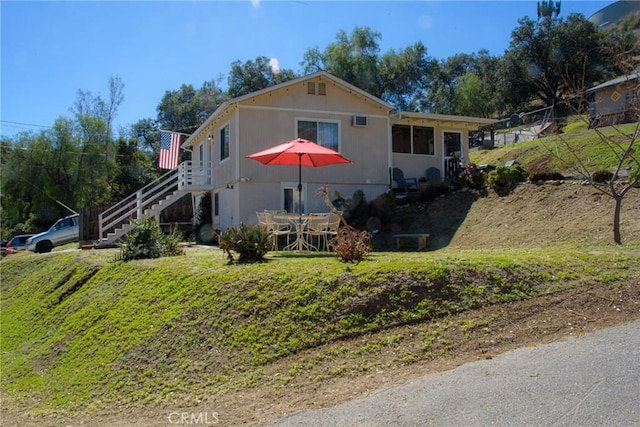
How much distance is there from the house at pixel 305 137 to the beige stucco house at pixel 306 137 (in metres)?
0.03

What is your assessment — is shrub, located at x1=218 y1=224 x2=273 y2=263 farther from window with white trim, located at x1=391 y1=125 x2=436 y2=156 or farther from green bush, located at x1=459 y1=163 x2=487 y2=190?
window with white trim, located at x1=391 y1=125 x2=436 y2=156

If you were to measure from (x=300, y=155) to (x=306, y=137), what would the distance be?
6.29 meters

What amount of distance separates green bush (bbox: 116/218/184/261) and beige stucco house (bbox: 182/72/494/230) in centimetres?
538

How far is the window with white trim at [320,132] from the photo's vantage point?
18.6m

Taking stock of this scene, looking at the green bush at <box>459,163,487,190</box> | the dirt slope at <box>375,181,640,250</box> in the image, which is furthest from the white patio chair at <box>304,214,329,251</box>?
the green bush at <box>459,163,487,190</box>

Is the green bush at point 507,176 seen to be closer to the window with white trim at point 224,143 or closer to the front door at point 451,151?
the front door at point 451,151

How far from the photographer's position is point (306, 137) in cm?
1866

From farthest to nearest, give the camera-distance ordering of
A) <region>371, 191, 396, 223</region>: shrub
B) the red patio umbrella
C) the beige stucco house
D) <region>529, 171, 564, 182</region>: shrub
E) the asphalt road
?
the beige stucco house < <region>371, 191, 396, 223</region>: shrub < <region>529, 171, 564, 182</region>: shrub < the red patio umbrella < the asphalt road

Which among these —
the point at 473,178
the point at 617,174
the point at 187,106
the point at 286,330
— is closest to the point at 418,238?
the point at 473,178

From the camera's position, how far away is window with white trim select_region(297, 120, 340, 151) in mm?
18641

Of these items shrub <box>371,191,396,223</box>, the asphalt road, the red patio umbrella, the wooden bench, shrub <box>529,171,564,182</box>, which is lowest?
the asphalt road

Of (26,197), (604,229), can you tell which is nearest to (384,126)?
(604,229)

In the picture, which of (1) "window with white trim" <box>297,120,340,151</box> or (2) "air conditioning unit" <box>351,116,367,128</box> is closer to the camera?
(1) "window with white trim" <box>297,120,340,151</box>

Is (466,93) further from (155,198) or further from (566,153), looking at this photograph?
(155,198)
